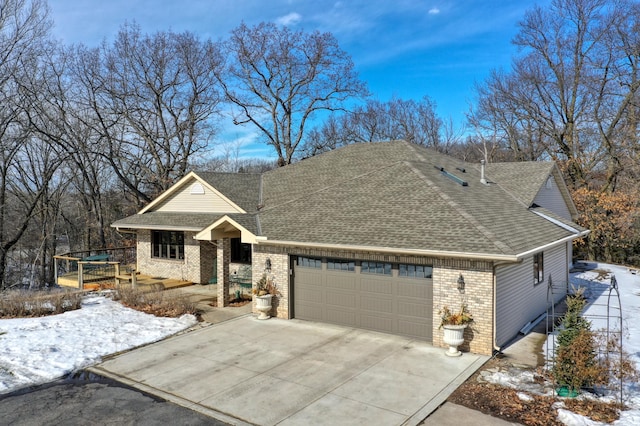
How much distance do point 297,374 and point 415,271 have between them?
4.13 metres

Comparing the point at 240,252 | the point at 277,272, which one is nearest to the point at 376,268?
the point at 277,272

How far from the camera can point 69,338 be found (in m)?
11.6

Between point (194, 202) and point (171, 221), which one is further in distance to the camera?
point (194, 202)

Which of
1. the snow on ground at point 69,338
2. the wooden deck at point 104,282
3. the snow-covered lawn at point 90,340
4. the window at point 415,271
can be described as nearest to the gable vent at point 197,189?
the wooden deck at point 104,282

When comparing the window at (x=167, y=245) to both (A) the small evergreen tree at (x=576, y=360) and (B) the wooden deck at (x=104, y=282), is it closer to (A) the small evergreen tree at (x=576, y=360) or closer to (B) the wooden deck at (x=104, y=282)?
(B) the wooden deck at (x=104, y=282)

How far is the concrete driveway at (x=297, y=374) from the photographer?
293 inches

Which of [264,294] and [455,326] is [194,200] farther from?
[455,326]

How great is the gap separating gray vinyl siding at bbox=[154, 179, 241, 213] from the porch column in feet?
11.9

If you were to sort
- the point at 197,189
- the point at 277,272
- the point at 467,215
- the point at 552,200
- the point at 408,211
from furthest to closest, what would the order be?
the point at 552,200 < the point at 197,189 < the point at 277,272 < the point at 408,211 < the point at 467,215

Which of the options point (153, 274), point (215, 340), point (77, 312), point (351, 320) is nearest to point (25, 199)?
point (153, 274)

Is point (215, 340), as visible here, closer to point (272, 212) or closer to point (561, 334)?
point (272, 212)

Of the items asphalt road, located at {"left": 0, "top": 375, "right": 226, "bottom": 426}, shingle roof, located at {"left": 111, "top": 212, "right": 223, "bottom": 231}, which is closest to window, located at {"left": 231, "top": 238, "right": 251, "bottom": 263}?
shingle roof, located at {"left": 111, "top": 212, "right": 223, "bottom": 231}

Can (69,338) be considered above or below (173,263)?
below

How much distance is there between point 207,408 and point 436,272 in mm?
6098
